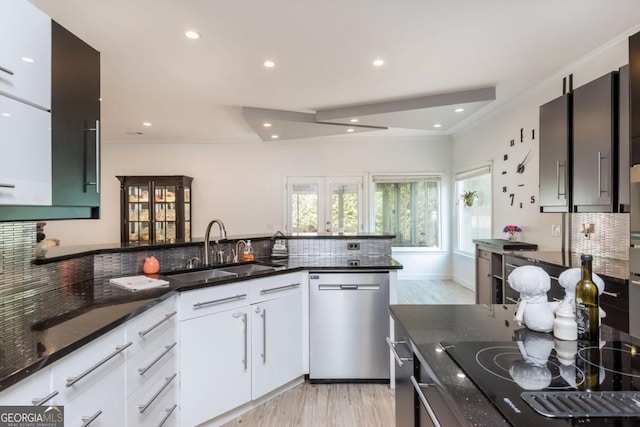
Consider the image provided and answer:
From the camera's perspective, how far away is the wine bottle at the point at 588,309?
A: 41.0 inches

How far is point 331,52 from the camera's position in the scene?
283 cm

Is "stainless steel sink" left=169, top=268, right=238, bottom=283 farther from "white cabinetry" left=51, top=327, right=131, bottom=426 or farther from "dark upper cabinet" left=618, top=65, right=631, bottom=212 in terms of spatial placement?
"dark upper cabinet" left=618, top=65, right=631, bottom=212

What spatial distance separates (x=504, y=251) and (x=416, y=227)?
10.2ft

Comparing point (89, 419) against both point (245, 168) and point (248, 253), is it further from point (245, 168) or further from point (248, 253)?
point (245, 168)

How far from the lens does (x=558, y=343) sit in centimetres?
104

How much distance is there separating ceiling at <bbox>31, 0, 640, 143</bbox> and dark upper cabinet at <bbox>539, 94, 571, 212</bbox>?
23.2 inches

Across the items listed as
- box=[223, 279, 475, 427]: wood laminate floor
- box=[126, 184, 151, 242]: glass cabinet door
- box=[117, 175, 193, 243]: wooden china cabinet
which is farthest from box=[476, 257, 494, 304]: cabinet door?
box=[126, 184, 151, 242]: glass cabinet door

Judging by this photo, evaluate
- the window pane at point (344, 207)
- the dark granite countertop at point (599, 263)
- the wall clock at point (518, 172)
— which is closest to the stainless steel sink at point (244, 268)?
the dark granite countertop at point (599, 263)

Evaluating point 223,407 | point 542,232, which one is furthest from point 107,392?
point 542,232

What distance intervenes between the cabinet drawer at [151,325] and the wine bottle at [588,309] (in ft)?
5.65

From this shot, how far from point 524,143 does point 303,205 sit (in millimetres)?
3897

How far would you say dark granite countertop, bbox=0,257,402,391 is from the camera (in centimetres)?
96

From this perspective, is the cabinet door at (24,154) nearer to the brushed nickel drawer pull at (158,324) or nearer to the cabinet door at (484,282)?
the brushed nickel drawer pull at (158,324)

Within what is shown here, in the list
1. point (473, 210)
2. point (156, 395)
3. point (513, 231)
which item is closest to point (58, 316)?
point (156, 395)
